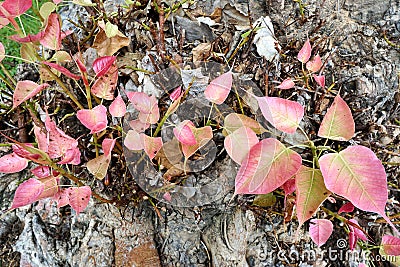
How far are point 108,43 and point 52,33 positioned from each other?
0.12 m

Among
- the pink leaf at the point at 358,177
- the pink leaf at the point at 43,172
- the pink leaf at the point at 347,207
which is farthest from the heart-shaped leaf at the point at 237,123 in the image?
the pink leaf at the point at 43,172

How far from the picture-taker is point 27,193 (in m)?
0.63

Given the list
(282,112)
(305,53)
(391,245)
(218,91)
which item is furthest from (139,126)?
(391,245)

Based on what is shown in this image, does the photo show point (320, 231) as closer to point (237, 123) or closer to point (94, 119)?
point (237, 123)

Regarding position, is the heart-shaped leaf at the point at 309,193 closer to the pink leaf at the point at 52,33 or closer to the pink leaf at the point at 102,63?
the pink leaf at the point at 102,63

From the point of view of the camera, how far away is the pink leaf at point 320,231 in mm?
703

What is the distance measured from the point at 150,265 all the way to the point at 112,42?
0.50 m

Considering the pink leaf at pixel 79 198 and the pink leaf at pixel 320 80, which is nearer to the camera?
the pink leaf at pixel 79 198

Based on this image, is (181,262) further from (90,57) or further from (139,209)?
(90,57)

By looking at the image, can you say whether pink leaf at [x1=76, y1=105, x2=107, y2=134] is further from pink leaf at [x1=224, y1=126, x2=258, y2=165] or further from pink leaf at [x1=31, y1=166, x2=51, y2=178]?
pink leaf at [x1=224, y1=126, x2=258, y2=165]

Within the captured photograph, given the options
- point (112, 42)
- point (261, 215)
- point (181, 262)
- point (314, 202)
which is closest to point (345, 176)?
point (314, 202)

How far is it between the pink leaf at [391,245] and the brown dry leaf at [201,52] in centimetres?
56

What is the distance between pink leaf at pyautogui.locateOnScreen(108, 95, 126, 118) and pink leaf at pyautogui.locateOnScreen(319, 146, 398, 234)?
1.22 ft

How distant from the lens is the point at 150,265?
2.62ft
